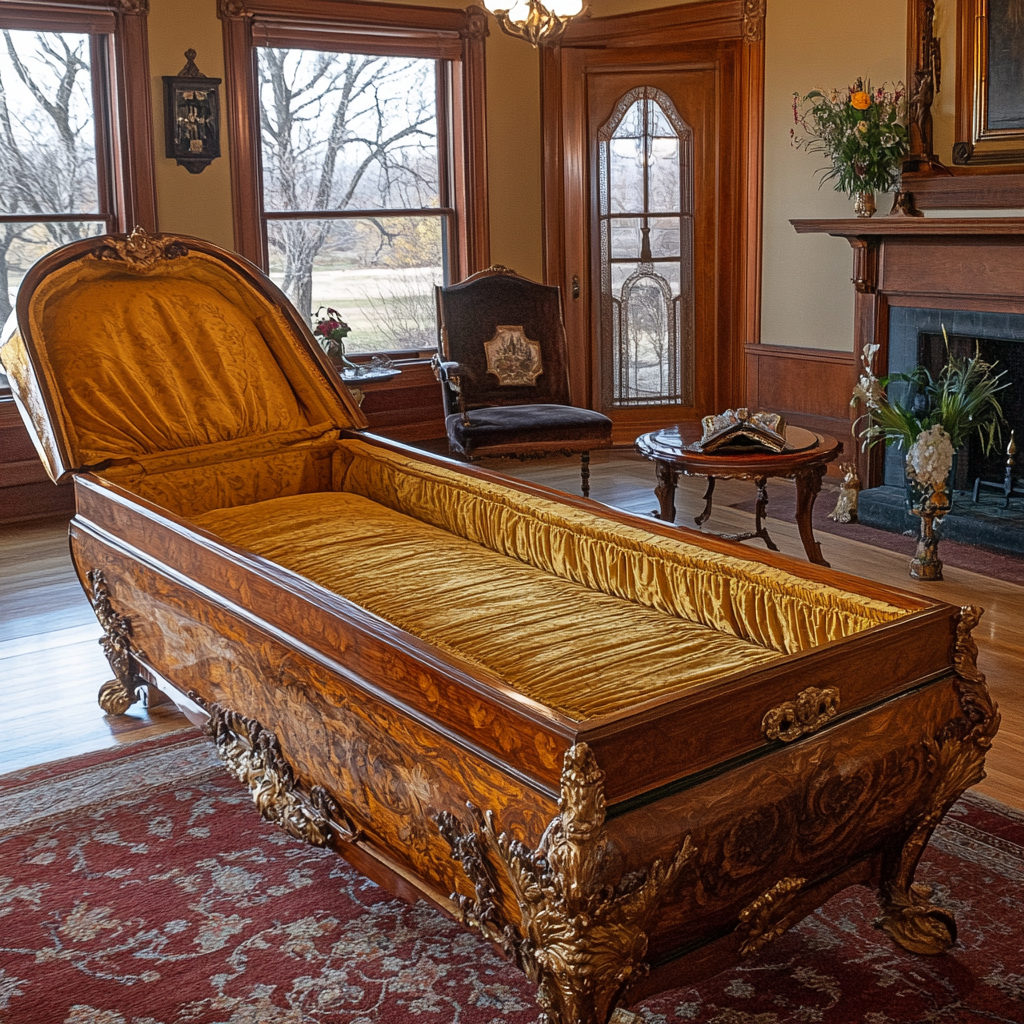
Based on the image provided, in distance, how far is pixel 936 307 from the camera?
17.0ft

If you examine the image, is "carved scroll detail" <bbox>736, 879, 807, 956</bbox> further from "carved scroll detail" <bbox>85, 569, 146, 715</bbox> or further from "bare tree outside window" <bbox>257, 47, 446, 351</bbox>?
"bare tree outside window" <bbox>257, 47, 446, 351</bbox>

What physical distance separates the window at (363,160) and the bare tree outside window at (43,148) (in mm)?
Answer: 729

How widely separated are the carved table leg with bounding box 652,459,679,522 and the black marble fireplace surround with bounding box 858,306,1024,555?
134 centimetres

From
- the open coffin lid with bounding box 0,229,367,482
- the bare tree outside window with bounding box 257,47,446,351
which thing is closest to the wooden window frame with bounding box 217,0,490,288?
the bare tree outside window with bounding box 257,47,446,351

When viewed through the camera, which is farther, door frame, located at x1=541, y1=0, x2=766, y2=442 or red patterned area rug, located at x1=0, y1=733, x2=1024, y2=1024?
door frame, located at x1=541, y1=0, x2=766, y2=442

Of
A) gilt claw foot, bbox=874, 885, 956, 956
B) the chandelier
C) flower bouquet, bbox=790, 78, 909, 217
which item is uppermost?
the chandelier

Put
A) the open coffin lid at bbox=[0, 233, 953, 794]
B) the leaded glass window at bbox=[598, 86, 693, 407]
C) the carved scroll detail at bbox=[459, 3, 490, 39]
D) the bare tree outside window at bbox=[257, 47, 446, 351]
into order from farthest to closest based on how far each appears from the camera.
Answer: the leaded glass window at bbox=[598, 86, 693, 407]
the carved scroll detail at bbox=[459, 3, 490, 39]
the bare tree outside window at bbox=[257, 47, 446, 351]
the open coffin lid at bbox=[0, 233, 953, 794]

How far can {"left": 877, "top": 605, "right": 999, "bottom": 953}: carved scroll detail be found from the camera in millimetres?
2037

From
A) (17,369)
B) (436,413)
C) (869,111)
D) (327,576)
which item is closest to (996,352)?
(869,111)

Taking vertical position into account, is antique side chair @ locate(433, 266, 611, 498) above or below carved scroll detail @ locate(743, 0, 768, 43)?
below

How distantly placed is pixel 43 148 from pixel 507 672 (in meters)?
4.44

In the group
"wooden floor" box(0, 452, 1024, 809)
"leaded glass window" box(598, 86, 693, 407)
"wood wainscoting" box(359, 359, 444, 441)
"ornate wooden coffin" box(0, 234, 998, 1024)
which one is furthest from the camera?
"leaded glass window" box(598, 86, 693, 407)

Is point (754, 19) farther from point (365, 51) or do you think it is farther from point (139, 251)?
point (139, 251)

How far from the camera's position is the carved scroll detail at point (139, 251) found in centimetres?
360
